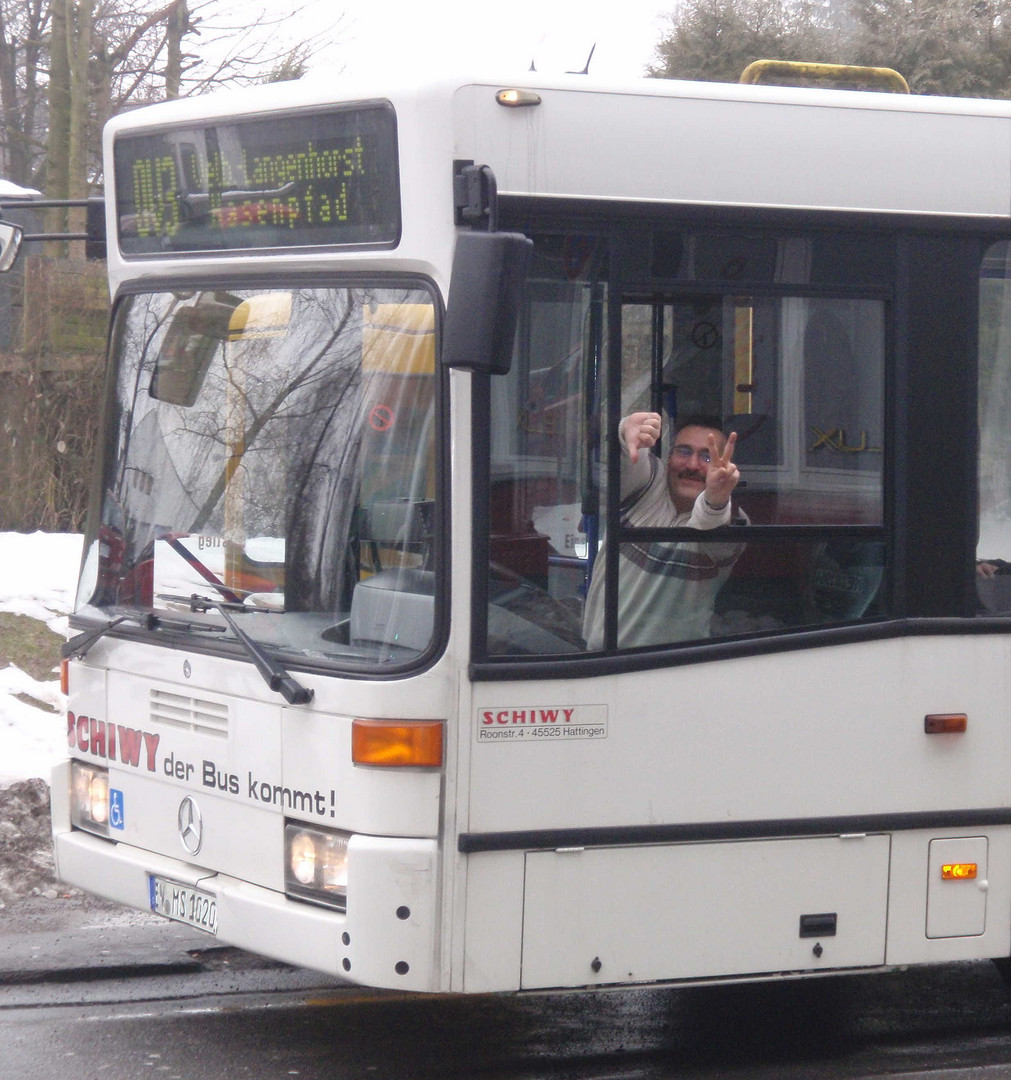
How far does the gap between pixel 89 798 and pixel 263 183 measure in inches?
83.4

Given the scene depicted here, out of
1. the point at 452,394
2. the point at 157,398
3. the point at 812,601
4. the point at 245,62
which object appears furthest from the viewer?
the point at 245,62

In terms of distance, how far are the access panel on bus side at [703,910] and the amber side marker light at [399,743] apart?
0.44 m

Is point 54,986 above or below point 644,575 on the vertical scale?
below

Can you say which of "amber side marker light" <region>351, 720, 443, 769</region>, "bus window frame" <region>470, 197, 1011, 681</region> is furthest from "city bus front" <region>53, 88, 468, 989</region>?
"bus window frame" <region>470, 197, 1011, 681</region>

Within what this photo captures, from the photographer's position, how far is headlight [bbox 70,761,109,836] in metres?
5.16

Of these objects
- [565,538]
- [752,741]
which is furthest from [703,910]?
[565,538]

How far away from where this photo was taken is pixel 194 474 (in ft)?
16.1

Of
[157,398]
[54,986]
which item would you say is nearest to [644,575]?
[157,398]

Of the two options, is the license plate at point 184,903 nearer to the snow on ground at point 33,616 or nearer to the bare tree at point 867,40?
the snow on ground at point 33,616

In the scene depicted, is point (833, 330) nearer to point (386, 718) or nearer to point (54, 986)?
point (386, 718)

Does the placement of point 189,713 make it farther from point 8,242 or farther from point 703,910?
point 8,242

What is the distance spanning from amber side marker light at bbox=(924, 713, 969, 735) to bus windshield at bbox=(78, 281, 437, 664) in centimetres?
154

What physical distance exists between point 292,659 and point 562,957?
112cm

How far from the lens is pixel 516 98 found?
13.8 feet
